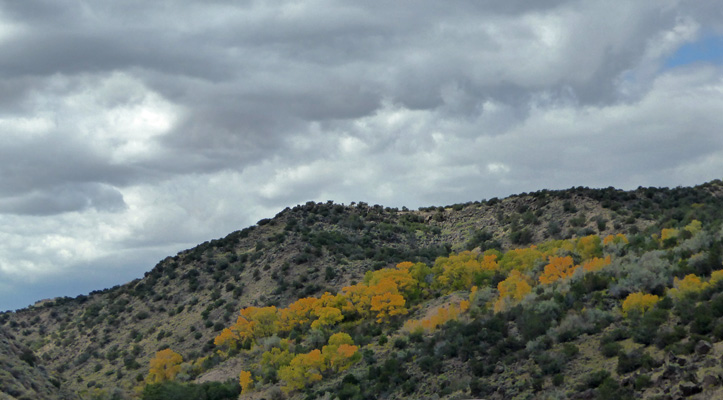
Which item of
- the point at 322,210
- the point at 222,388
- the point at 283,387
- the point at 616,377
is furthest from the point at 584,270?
the point at 322,210

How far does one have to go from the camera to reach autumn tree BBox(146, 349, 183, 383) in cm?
7531

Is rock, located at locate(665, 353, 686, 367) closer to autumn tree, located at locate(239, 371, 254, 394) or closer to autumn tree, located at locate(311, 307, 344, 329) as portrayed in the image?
autumn tree, located at locate(239, 371, 254, 394)

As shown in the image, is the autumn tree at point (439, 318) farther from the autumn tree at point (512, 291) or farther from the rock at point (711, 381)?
the rock at point (711, 381)

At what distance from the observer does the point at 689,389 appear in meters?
30.4

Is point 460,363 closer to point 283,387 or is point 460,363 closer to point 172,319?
point 283,387

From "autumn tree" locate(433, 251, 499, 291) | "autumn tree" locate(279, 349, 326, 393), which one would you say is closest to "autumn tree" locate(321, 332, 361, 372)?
"autumn tree" locate(279, 349, 326, 393)

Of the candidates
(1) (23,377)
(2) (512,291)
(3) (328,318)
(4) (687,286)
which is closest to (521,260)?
(2) (512,291)

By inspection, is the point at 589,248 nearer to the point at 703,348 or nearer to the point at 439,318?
the point at 439,318

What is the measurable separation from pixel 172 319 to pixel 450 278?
36.7 metres

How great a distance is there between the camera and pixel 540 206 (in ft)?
312

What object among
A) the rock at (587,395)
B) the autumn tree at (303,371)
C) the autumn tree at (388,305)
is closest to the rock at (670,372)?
the rock at (587,395)

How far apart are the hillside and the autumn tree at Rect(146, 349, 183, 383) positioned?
1.41 metres

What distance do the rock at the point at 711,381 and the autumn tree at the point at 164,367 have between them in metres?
55.3

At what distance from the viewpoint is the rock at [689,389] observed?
30297 millimetres
